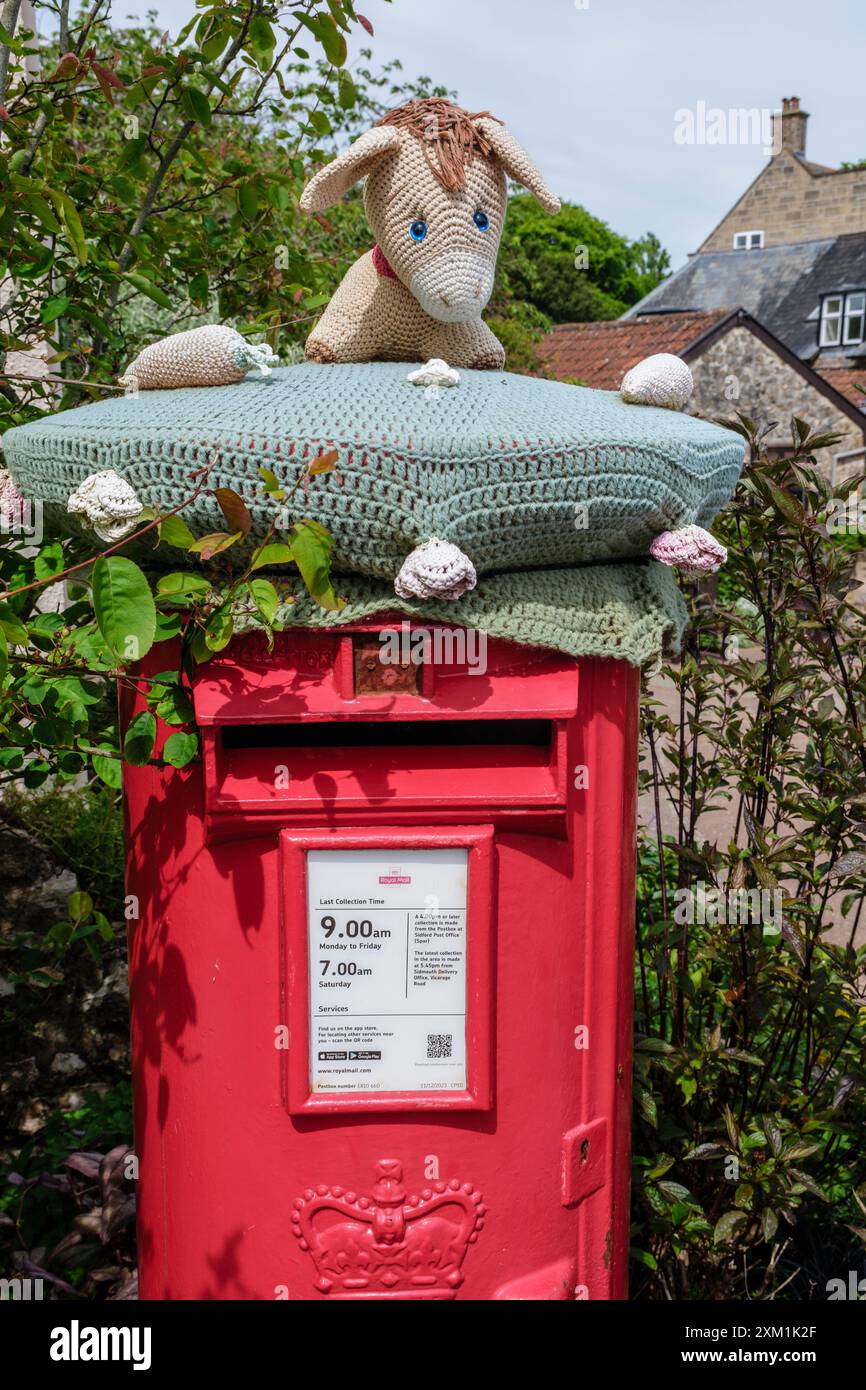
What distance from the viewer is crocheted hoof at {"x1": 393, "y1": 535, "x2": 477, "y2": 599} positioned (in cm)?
143

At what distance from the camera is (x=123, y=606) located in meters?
1.33

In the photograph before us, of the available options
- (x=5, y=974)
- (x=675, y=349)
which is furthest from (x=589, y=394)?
(x=675, y=349)

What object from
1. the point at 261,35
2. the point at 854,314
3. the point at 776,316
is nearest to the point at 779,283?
the point at 776,316

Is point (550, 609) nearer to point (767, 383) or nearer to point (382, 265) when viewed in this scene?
point (382, 265)

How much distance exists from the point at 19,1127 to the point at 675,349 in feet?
45.6

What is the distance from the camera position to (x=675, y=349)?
15.1m

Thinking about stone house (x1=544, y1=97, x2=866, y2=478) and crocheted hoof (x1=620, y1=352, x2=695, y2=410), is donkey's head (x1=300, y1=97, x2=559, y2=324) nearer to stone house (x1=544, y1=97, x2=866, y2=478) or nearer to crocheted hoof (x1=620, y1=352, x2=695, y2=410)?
crocheted hoof (x1=620, y1=352, x2=695, y2=410)

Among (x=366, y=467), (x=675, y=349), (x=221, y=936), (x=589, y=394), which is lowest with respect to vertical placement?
(x=221, y=936)

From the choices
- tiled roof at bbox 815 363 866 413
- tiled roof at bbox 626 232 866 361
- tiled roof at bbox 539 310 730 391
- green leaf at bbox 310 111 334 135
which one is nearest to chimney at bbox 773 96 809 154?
tiled roof at bbox 626 232 866 361

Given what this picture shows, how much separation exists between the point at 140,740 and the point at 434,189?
0.92 m

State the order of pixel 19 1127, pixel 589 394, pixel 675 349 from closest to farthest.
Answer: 1. pixel 589 394
2. pixel 19 1127
3. pixel 675 349

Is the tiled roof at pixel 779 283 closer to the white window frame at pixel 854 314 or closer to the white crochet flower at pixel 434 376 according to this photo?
the white window frame at pixel 854 314

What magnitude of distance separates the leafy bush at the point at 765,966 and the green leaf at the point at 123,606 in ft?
3.81
